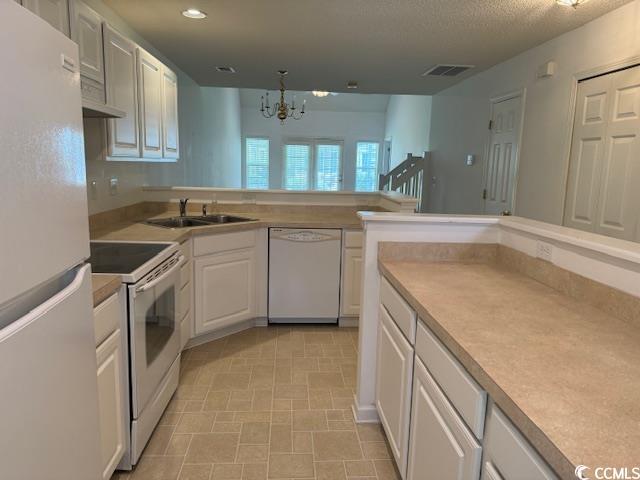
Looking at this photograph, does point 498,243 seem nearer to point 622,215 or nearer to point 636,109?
point 622,215

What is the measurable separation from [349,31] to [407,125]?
17.9ft

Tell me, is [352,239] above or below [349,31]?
below

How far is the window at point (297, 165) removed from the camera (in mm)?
10953

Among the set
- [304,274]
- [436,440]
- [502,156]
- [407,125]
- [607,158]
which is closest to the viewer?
[436,440]

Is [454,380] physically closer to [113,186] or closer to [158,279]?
[158,279]

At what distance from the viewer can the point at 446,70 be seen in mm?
4809

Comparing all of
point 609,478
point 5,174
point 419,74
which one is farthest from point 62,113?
point 419,74

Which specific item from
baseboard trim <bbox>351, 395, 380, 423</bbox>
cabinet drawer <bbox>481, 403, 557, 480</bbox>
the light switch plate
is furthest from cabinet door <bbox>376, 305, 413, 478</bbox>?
the light switch plate

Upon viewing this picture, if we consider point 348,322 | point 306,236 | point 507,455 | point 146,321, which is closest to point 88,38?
point 146,321

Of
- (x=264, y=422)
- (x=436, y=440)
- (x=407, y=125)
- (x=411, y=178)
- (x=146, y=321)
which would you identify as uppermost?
(x=407, y=125)

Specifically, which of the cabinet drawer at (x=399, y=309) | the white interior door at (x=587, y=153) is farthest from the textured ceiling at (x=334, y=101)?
the cabinet drawer at (x=399, y=309)

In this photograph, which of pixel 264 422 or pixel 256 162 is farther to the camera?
pixel 256 162

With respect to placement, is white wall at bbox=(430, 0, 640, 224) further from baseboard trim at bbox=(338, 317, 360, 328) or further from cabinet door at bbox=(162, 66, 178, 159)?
cabinet door at bbox=(162, 66, 178, 159)

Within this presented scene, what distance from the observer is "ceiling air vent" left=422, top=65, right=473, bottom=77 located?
15.2ft
